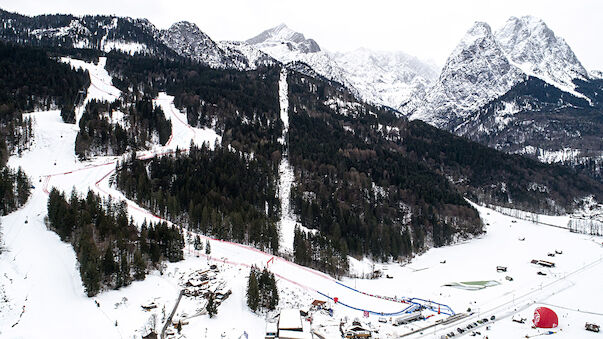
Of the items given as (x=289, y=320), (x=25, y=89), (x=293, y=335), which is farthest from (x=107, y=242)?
(x=25, y=89)

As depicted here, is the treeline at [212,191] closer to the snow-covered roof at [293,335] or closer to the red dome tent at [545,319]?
the snow-covered roof at [293,335]

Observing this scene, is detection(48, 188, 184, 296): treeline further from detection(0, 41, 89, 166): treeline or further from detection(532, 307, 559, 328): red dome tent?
detection(0, 41, 89, 166): treeline

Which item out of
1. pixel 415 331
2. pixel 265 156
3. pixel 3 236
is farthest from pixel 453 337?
pixel 265 156

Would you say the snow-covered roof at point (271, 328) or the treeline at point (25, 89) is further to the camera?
the treeline at point (25, 89)

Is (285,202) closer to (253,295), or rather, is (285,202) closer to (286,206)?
(286,206)

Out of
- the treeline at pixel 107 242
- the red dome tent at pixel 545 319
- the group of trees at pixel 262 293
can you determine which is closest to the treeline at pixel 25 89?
the treeline at pixel 107 242

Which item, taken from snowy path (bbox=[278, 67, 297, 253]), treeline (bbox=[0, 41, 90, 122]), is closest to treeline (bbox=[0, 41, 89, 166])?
treeline (bbox=[0, 41, 90, 122])
